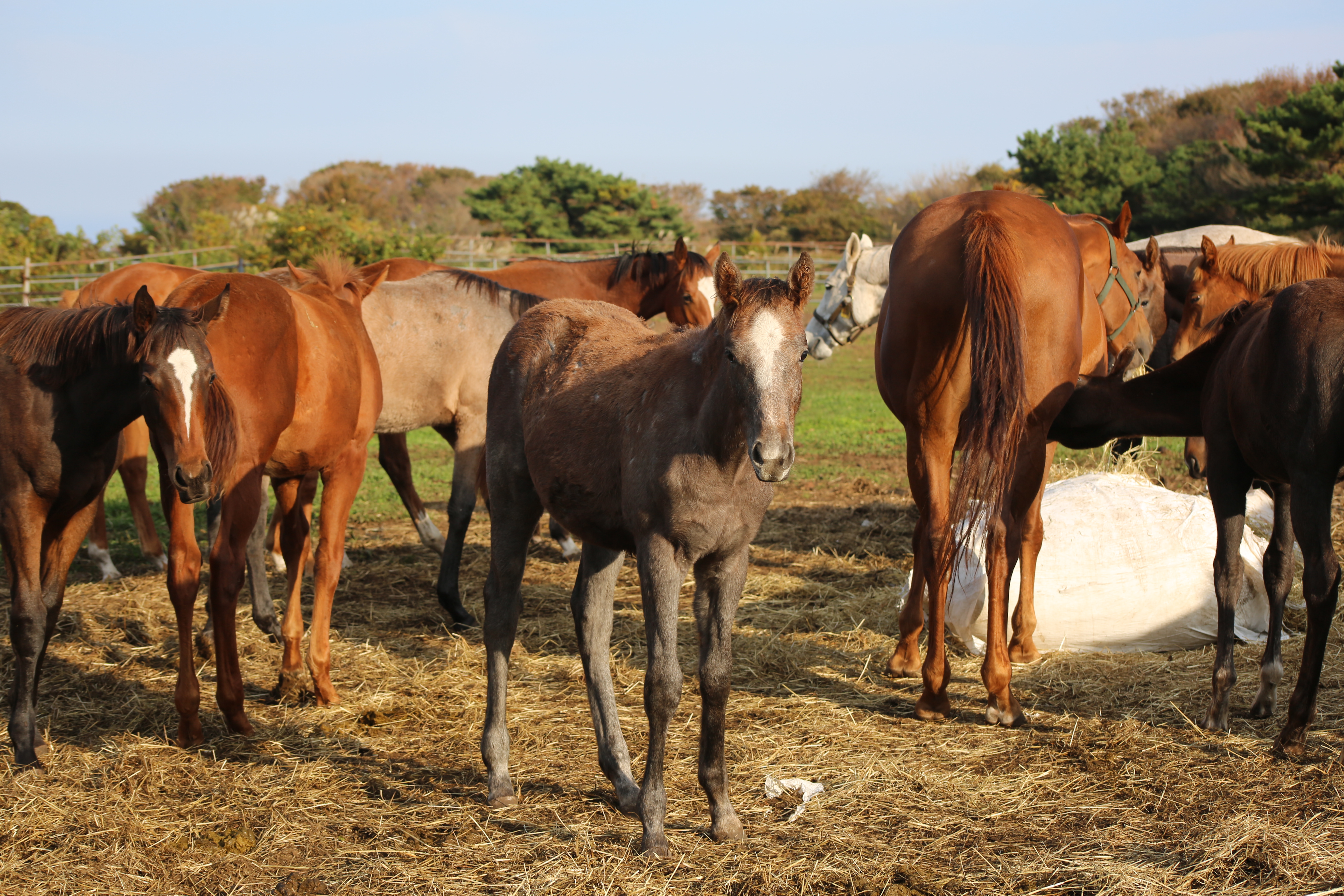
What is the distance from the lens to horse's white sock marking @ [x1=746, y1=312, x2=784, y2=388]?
2838 millimetres

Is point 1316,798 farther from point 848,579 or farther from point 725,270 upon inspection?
point 848,579

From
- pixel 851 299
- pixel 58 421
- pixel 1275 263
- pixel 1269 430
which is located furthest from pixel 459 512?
pixel 1275 263

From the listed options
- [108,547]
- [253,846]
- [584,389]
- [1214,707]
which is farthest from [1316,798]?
[108,547]

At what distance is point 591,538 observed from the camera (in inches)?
141

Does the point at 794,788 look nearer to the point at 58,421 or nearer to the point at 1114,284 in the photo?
the point at 58,421

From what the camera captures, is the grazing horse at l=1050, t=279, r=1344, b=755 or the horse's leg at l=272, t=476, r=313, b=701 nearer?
the grazing horse at l=1050, t=279, r=1344, b=755

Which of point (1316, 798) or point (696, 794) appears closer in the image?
point (1316, 798)

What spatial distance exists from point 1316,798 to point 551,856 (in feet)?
8.99

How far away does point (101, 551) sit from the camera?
6.94 m

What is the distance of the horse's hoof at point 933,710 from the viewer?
4.38 metres

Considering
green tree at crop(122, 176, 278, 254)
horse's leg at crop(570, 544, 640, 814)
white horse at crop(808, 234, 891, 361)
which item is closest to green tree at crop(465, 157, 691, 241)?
green tree at crop(122, 176, 278, 254)

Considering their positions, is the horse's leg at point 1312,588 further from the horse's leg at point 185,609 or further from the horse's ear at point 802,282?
the horse's leg at point 185,609

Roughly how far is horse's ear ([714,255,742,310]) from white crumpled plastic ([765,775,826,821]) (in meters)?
1.87

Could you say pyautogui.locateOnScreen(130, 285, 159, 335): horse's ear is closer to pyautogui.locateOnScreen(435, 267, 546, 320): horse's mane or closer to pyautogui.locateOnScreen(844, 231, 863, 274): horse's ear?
pyautogui.locateOnScreen(435, 267, 546, 320): horse's mane
